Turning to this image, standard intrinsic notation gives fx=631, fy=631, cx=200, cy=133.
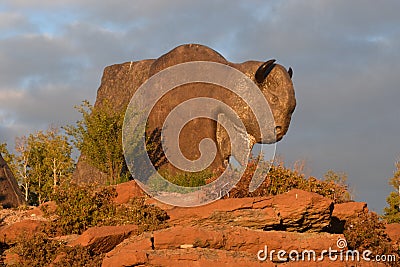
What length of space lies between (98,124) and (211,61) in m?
4.62

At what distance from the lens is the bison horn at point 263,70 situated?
65.3 feet

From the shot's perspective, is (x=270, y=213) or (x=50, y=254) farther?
(x=270, y=213)

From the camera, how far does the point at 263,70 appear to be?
20.2 m

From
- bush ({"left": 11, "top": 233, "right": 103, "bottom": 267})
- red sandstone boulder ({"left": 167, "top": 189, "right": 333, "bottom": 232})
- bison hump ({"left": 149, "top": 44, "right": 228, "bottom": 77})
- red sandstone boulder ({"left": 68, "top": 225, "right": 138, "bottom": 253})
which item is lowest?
bush ({"left": 11, "top": 233, "right": 103, "bottom": 267})

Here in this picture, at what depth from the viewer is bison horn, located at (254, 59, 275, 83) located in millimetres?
19891

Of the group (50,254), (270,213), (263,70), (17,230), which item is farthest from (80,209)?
(263,70)

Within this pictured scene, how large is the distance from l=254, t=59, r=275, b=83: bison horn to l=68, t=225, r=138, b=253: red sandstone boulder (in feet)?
26.1

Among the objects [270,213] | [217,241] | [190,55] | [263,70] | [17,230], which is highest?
[190,55]

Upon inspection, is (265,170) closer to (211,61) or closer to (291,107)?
(291,107)

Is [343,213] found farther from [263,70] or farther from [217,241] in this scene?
[263,70]

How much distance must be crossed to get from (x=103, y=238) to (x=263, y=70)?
28.7 feet

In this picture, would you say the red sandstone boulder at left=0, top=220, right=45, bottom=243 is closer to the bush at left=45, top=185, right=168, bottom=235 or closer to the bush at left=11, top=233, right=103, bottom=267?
the bush at left=45, top=185, right=168, bottom=235

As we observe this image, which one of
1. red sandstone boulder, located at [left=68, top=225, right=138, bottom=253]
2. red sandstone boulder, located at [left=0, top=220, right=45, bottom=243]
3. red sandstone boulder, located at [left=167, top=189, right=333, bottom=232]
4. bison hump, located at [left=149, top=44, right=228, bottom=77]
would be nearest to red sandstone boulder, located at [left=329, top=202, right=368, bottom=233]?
red sandstone boulder, located at [left=167, top=189, right=333, bottom=232]

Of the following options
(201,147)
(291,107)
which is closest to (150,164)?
(201,147)
